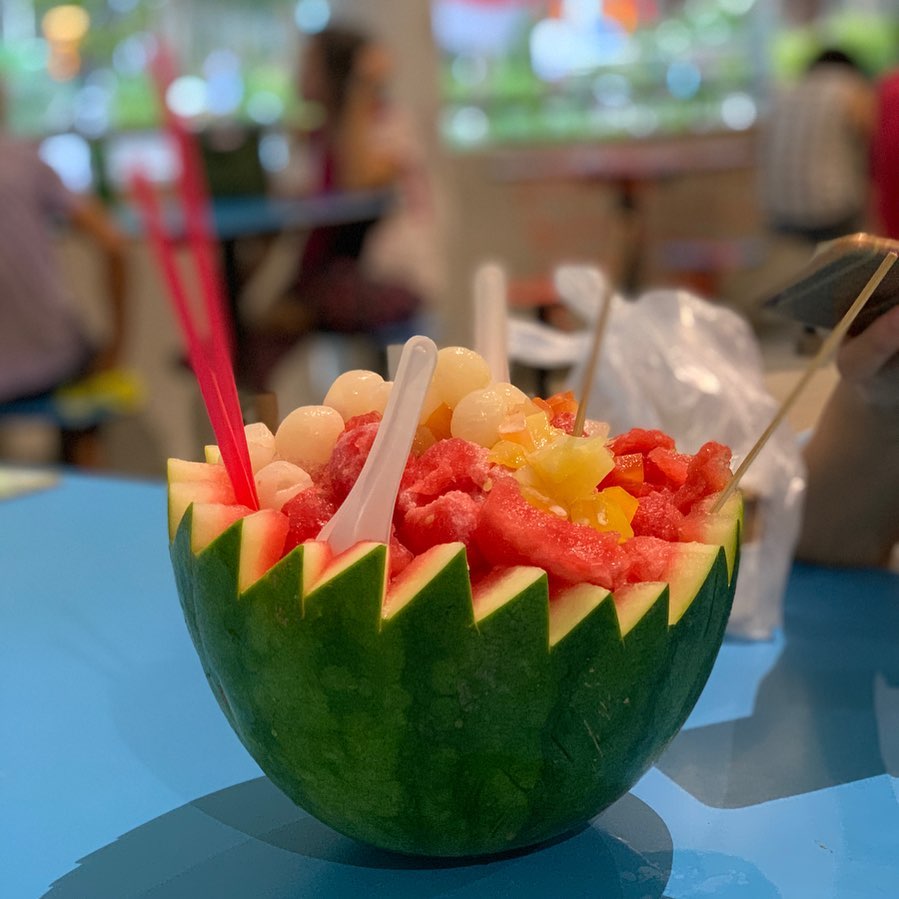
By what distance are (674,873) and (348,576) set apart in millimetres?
246

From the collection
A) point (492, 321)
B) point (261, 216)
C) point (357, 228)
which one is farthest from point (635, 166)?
point (492, 321)

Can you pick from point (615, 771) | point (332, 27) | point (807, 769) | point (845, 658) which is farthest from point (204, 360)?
point (332, 27)

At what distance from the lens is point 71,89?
17.6ft

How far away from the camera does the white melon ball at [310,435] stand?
2.03 feet

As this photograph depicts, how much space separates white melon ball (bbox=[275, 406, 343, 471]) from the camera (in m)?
0.62

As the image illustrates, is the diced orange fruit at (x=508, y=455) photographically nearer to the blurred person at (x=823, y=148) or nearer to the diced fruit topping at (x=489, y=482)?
the diced fruit topping at (x=489, y=482)

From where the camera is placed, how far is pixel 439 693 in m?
0.53

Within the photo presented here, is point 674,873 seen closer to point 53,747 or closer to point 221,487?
point 221,487

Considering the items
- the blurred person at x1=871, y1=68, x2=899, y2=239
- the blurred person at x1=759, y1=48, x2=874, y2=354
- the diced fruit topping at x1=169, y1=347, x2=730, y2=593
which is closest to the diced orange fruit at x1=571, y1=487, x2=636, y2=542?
the diced fruit topping at x1=169, y1=347, x2=730, y2=593

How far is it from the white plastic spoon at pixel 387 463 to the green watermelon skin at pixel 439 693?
2 cm

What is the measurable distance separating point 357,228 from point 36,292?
1.30m

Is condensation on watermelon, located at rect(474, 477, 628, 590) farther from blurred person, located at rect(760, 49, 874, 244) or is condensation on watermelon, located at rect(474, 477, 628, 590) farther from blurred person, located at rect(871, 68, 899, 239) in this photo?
blurred person, located at rect(760, 49, 874, 244)

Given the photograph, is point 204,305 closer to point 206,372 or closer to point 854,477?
point 206,372

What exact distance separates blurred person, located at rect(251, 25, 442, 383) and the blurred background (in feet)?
1.76
